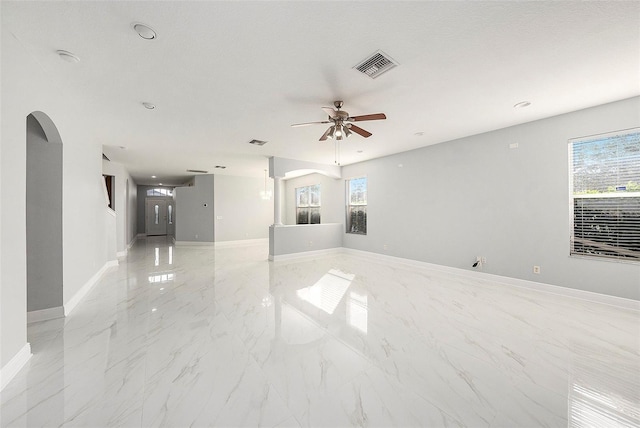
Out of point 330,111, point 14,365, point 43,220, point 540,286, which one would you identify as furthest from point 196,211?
point 540,286

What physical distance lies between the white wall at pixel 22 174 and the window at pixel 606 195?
6.48 metres

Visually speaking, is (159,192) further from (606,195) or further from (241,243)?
(606,195)

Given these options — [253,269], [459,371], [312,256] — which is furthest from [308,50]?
[312,256]

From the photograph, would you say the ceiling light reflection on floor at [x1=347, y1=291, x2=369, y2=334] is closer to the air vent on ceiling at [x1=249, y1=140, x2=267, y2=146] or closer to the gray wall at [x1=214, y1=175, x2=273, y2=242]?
the air vent on ceiling at [x1=249, y1=140, x2=267, y2=146]

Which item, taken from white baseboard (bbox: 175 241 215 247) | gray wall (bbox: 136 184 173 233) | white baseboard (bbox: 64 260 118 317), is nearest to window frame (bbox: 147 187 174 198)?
gray wall (bbox: 136 184 173 233)

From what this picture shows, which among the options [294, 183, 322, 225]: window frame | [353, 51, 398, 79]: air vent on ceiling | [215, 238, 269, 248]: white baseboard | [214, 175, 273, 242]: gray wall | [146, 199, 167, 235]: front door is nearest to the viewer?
[353, 51, 398, 79]: air vent on ceiling

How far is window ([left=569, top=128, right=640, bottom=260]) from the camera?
3.29 metres

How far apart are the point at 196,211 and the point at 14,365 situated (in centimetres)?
814

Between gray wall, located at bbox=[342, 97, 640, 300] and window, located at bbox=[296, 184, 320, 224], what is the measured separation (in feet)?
10.3

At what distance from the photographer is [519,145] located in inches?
165

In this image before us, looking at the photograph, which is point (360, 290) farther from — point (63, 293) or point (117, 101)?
point (117, 101)

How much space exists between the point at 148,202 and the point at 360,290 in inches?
Result: 519

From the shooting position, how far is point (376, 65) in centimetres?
247

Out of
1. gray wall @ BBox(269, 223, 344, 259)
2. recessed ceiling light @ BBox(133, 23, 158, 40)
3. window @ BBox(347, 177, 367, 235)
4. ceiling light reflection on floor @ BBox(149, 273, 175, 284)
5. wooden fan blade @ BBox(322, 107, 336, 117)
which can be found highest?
recessed ceiling light @ BBox(133, 23, 158, 40)
